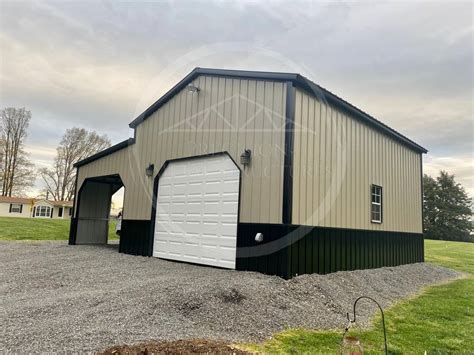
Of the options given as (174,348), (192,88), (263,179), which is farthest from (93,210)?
(174,348)

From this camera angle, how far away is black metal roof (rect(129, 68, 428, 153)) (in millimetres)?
7074

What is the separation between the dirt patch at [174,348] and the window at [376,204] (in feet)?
24.9

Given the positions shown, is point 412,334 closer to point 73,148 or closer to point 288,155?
point 288,155

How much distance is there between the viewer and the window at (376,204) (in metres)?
9.64

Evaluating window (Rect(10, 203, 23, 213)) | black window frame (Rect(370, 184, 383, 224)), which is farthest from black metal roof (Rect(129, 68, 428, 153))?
window (Rect(10, 203, 23, 213))

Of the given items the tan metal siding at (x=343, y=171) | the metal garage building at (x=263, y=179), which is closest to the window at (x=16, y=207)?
the metal garage building at (x=263, y=179)

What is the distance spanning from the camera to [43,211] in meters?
37.2

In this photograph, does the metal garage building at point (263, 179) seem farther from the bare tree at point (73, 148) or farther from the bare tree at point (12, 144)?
the bare tree at point (12, 144)

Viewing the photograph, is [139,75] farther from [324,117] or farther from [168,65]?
[324,117]

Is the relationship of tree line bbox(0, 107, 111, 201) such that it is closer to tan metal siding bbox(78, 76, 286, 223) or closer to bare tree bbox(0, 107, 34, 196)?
bare tree bbox(0, 107, 34, 196)

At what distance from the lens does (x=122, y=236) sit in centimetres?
1041

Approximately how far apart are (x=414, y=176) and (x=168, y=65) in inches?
397

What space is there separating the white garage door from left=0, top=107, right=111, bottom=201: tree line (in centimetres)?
2786

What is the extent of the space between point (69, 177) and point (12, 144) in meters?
6.35
